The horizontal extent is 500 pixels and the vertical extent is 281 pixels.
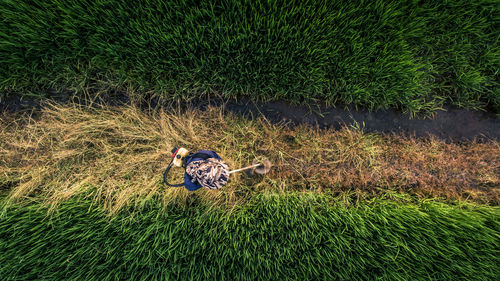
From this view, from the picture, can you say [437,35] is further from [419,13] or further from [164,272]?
[164,272]

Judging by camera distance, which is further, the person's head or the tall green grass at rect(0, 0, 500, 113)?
the tall green grass at rect(0, 0, 500, 113)

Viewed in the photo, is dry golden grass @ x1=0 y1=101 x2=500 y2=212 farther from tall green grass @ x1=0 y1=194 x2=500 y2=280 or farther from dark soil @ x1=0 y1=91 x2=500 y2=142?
tall green grass @ x1=0 y1=194 x2=500 y2=280

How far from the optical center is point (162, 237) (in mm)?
1585

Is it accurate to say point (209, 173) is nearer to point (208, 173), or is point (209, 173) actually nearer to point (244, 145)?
point (208, 173)

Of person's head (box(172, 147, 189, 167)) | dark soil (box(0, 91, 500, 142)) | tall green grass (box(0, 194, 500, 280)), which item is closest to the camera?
person's head (box(172, 147, 189, 167))

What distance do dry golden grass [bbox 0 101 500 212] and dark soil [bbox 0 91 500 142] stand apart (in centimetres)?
8

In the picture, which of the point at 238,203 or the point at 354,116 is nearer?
the point at 238,203

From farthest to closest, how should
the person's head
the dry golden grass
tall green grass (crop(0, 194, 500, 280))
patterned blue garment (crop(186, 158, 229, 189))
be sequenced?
the dry golden grass → tall green grass (crop(0, 194, 500, 280)) → the person's head → patterned blue garment (crop(186, 158, 229, 189))


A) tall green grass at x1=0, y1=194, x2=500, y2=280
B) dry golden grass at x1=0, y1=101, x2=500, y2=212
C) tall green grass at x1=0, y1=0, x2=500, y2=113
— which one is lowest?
tall green grass at x1=0, y1=194, x2=500, y2=280

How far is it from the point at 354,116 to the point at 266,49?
1098 millimetres

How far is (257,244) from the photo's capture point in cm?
161

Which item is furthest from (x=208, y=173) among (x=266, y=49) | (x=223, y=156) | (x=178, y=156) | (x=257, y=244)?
(x=266, y=49)

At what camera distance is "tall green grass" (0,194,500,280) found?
155cm

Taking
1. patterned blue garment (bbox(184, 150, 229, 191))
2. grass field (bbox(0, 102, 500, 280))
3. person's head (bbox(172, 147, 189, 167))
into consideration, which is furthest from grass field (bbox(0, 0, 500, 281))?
patterned blue garment (bbox(184, 150, 229, 191))
